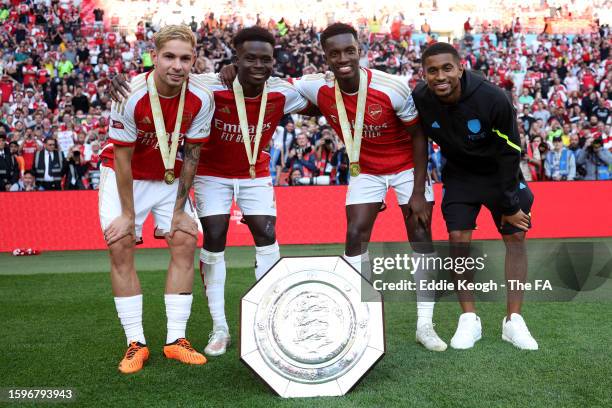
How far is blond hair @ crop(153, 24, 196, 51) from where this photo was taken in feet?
14.0

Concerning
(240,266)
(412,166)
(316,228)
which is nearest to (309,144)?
(316,228)

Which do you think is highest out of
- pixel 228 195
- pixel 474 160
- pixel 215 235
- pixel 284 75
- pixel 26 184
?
pixel 284 75

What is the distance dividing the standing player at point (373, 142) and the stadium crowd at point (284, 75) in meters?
6.36

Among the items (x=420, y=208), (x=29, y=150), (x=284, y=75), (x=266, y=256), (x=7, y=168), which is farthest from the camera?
(x=284, y=75)

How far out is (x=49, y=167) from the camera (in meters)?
12.5

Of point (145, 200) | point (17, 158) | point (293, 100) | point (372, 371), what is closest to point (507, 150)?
point (293, 100)

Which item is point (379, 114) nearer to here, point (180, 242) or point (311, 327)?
point (180, 242)

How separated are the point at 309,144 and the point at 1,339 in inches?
341

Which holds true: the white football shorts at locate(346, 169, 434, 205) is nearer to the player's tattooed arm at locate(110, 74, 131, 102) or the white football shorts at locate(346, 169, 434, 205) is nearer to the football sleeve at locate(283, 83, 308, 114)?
the football sleeve at locate(283, 83, 308, 114)

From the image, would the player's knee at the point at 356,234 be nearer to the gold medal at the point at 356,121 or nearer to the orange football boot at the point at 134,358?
the gold medal at the point at 356,121

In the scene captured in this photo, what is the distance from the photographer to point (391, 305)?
6.19 m

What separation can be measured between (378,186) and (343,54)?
39.7 inches

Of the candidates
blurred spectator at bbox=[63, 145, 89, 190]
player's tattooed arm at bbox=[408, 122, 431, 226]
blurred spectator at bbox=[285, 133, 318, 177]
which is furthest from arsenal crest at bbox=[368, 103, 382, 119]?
blurred spectator at bbox=[63, 145, 89, 190]

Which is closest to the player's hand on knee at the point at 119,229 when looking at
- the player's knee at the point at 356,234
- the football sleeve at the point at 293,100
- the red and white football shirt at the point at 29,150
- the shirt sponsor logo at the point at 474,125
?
the football sleeve at the point at 293,100
